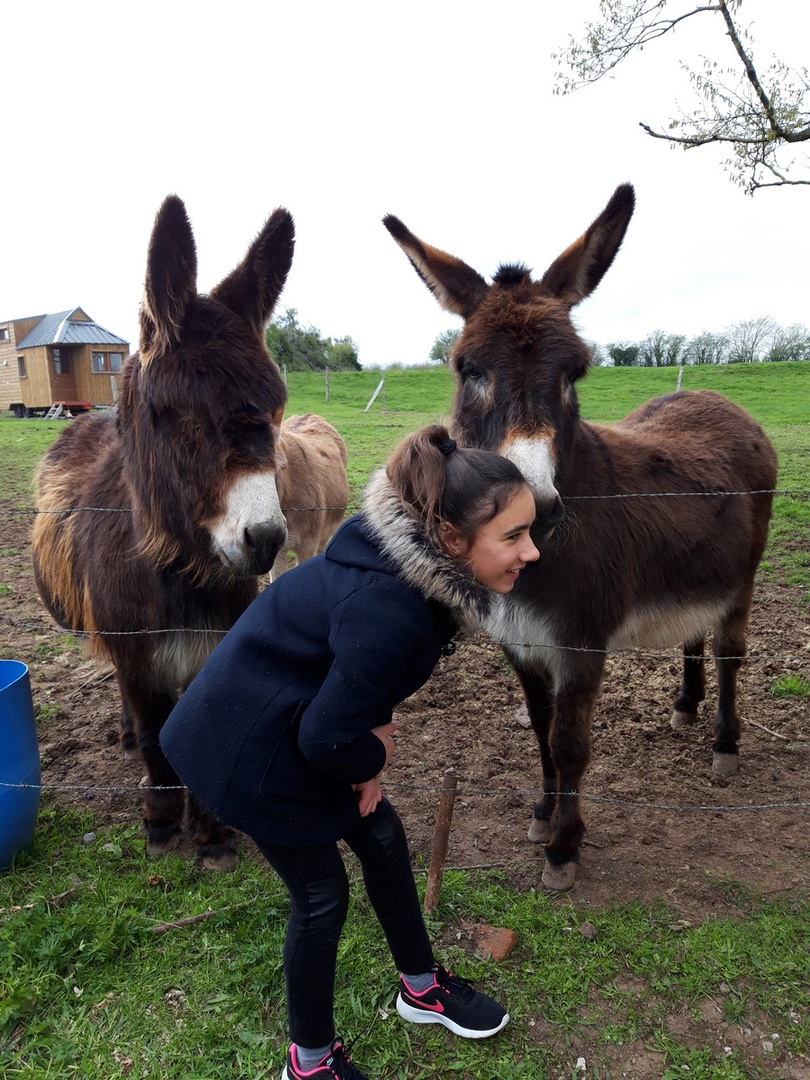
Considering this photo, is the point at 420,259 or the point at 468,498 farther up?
the point at 420,259

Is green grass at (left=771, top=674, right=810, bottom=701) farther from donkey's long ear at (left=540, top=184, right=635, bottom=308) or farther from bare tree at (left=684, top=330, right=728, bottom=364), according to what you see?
bare tree at (left=684, top=330, right=728, bottom=364)

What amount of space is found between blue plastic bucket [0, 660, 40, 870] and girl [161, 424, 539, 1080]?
4.61 ft

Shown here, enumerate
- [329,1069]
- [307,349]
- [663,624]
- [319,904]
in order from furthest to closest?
[307,349], [663,624], [329,1069], [319,904]

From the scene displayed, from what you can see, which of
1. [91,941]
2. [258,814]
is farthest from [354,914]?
[258,814]

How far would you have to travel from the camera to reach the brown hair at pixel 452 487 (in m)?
1.64

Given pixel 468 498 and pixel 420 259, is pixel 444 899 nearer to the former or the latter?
pixel 468 498

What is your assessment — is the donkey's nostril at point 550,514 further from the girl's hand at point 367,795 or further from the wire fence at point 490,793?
the wire fence at point 490,793

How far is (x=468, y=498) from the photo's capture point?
166 cm

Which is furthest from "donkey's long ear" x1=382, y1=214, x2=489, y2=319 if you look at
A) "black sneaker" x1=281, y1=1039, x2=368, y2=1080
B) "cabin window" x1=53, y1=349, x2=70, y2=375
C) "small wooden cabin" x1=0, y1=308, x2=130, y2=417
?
"cabin window" x1=53, y1=349, x2=70, y2=375

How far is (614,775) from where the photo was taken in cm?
356

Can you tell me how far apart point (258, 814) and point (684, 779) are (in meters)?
2.75

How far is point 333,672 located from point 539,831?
2.01 m

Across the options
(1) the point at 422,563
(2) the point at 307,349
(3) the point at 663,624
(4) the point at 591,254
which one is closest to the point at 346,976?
(1) the point at 422,563

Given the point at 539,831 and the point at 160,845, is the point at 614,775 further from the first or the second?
the point at 160,845
